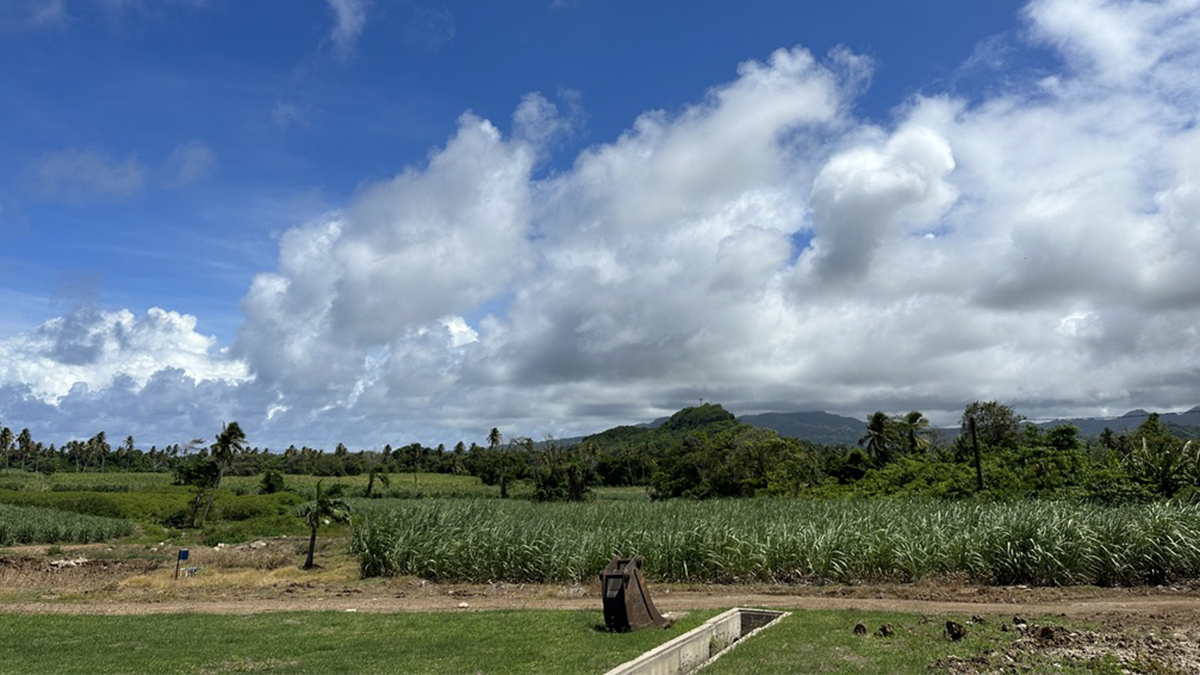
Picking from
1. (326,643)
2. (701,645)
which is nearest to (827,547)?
(701,645)

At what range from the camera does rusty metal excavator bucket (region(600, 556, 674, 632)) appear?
10867 mm

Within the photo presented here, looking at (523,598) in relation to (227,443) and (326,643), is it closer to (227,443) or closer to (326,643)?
(326,643)

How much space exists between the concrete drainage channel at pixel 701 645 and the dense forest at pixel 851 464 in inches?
807

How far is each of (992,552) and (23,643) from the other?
58.3 ft

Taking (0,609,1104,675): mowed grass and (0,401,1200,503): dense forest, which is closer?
(0,609,1104,675): mowed grass

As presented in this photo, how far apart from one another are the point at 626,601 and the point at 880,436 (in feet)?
183

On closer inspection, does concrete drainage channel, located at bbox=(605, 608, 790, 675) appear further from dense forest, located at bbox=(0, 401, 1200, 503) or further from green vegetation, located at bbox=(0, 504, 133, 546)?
green vegetation, located at bbox=(0, 504, 133, 546)

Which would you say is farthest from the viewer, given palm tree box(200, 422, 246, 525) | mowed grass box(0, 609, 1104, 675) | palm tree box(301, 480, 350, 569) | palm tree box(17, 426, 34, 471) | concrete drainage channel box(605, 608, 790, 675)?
palm tree box(17, 426, 34, 471)

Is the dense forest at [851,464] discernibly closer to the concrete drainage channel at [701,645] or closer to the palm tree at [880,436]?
the palm tree at [880,436]

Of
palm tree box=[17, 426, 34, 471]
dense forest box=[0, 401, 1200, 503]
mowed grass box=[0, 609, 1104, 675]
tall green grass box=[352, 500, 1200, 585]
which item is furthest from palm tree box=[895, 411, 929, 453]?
palm tree box=[17, 426, 34, 471]

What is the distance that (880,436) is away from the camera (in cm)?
6138

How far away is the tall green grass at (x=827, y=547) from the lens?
15445 mm

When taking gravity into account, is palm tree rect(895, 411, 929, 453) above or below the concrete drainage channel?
above

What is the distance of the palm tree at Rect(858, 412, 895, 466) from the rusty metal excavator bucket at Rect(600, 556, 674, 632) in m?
54.2
